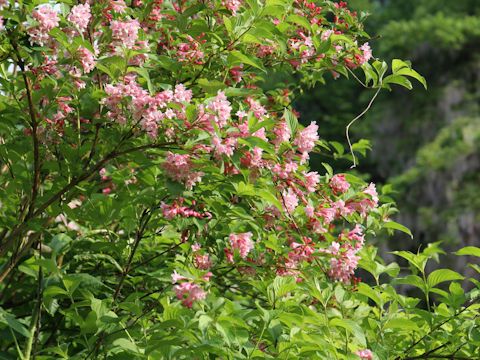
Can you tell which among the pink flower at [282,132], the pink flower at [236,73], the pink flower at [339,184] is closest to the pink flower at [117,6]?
the pink flower at [236,73]

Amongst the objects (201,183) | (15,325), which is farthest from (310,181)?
(15,325)

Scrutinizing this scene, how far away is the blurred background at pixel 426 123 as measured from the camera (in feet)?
35.1

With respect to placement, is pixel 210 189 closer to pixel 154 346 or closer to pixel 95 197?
pixel 95 197

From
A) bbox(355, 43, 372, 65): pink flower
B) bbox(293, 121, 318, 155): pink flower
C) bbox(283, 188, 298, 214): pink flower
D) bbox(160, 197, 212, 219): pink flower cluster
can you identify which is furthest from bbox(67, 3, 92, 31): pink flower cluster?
bbox(355, 43, 372, 65): pink flower

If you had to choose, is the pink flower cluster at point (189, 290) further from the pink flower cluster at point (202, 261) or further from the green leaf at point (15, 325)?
the green leaf at point (15, 325)

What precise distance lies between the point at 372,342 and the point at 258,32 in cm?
123

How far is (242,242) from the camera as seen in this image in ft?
6.34

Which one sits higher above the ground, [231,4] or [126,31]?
[231,4]

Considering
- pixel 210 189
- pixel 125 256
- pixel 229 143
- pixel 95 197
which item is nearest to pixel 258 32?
pixel 229 143

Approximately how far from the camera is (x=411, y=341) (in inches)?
87.1

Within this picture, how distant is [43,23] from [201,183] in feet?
2.30

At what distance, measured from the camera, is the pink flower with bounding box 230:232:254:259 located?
1.93 meters

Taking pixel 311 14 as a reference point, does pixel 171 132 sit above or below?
below

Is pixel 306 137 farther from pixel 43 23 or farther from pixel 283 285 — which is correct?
pixel 43 23
